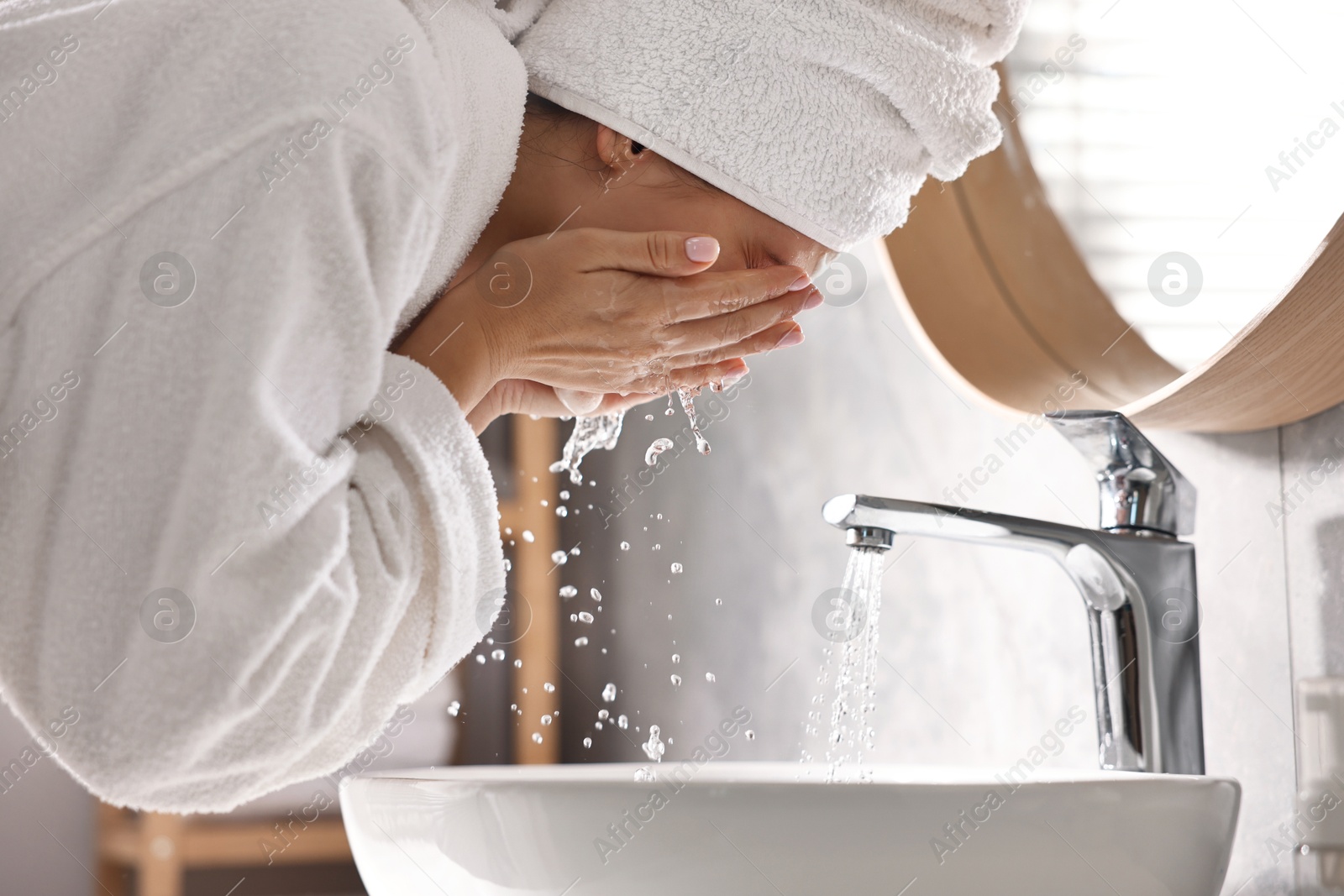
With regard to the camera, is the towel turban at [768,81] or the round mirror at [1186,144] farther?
the round mirror at [1186,144]

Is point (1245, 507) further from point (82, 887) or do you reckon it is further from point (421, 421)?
point (82, 887)

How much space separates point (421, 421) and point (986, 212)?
25.4 inches

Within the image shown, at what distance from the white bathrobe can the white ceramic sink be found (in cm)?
9

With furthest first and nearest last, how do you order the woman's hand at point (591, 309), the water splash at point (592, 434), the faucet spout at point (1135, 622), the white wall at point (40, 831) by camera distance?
the white wall at point (40, 831) < the water splash at point (592, 434) < the faucet spout at point (1135, 622) < the woman's hand at point (591, 309)

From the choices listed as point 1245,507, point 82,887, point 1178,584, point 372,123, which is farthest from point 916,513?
point 82,887

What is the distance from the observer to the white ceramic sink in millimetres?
474

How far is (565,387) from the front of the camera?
28.7 inches

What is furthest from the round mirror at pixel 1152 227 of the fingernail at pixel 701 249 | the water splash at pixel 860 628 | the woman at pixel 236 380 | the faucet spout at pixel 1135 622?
the woman at pixel 236 380

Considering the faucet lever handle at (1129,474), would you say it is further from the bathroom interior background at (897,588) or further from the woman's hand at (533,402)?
the woman's hand at (533,402)

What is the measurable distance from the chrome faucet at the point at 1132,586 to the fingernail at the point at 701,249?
19cm

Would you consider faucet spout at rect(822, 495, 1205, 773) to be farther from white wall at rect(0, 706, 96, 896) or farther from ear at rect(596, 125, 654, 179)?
white wall at rect(0, 706, 96, 896)

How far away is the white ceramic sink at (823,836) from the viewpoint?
47 centimetres

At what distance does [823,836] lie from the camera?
474mm

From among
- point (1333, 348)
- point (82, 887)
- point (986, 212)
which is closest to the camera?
point (1333, 348)
